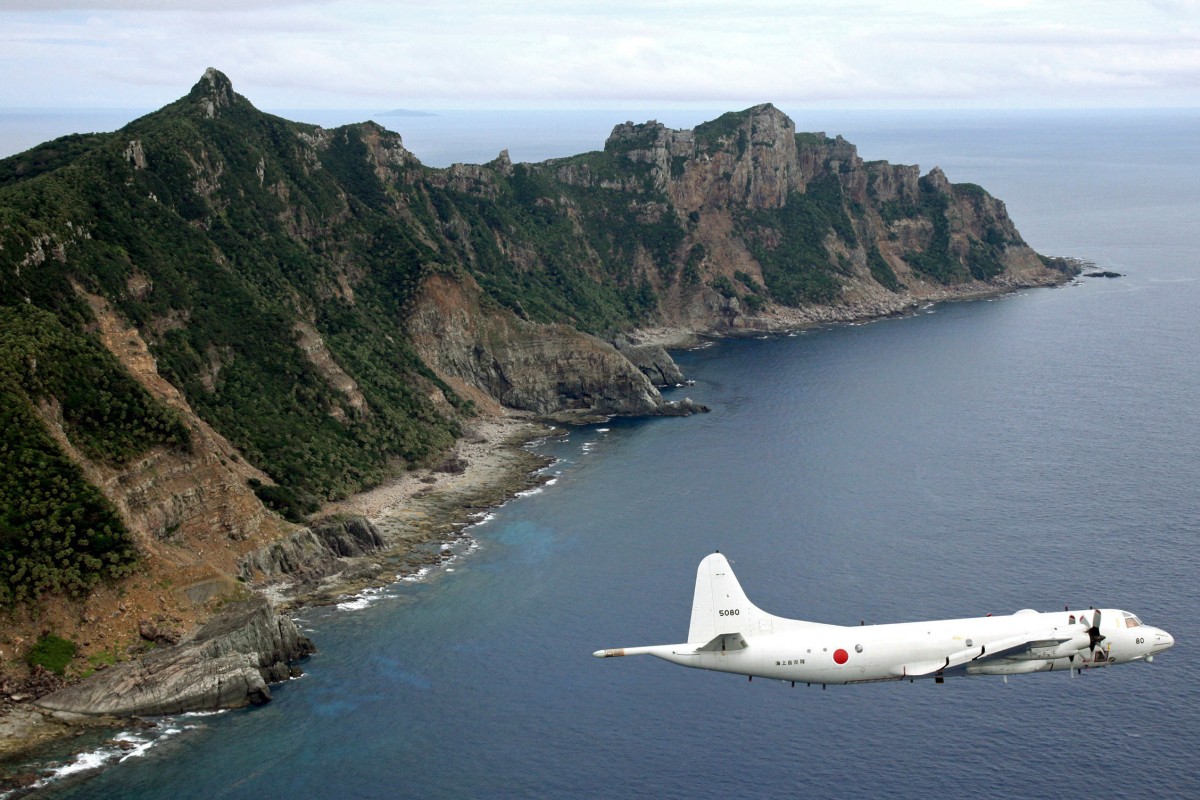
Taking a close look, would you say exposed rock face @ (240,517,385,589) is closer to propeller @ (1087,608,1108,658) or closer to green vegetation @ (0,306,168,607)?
green vegetation @ (0,306,168,607)

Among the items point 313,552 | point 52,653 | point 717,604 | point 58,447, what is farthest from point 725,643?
point 58,447

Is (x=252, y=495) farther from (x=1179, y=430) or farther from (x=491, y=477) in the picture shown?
(x=1179, y=430)

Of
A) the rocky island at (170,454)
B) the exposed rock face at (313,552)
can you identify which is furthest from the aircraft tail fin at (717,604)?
the exposed rock face at (313,552)

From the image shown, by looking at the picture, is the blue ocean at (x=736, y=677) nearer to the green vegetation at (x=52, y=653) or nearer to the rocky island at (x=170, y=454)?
the rocky island at (x=170, y=454)

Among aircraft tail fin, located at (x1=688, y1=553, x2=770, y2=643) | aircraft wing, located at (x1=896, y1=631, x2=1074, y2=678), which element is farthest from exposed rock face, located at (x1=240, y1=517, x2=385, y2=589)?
aircraft wing, located at (x1=896, y1=631, x2=1074, y2=678)

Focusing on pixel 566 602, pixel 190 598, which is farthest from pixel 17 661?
pixel 566 602

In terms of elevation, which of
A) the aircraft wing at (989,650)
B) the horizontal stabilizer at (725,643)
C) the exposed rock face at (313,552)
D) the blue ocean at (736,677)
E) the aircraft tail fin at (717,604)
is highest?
the aircraft tail fin at (717,604)
